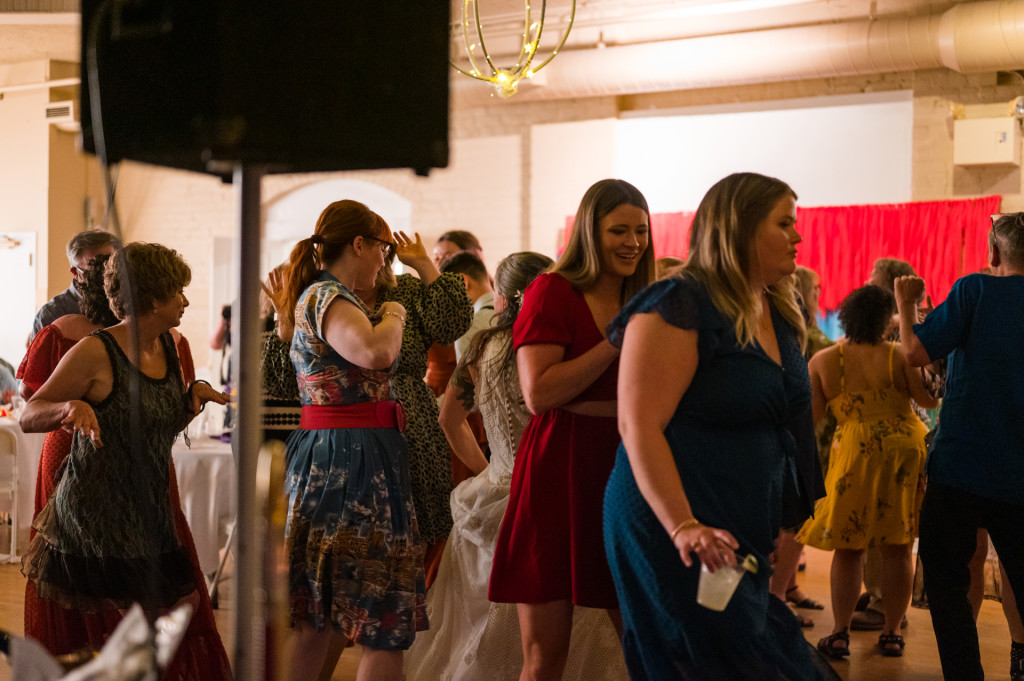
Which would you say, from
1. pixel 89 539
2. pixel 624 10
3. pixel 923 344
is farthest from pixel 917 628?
pixel 624 10

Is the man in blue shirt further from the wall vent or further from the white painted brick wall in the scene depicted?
the wall vent

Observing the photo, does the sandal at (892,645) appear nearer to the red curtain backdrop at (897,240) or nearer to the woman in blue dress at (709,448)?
the woman in blue dress at (709,448)

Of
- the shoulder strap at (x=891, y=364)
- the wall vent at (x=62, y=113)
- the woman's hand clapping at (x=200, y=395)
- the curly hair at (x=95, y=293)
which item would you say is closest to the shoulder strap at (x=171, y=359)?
the woman's hand clapping at (x=200, y=395)

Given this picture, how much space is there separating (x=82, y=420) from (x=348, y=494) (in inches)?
27.2

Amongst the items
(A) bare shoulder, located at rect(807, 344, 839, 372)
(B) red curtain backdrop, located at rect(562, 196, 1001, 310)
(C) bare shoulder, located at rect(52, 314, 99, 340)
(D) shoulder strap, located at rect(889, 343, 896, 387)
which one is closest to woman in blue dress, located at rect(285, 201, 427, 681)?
(C) bare shoulder, located at rect(52, 314, 99, 340)

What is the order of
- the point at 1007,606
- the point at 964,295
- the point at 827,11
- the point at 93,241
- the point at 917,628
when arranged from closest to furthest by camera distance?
the point at 964,295
the point at 1007,606
the point at 93,241
the point at 917,628
the point at 827,11

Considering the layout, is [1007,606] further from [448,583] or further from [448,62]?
[448,62]

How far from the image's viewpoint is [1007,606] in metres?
3.73

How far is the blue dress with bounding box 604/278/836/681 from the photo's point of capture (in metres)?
1.84

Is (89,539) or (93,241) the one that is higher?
(93,241)

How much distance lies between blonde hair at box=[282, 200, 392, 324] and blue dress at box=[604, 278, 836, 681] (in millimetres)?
1022

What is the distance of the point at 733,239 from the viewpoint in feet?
6.45

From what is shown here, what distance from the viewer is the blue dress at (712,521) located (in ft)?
6.03

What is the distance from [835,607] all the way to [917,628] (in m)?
0.73
